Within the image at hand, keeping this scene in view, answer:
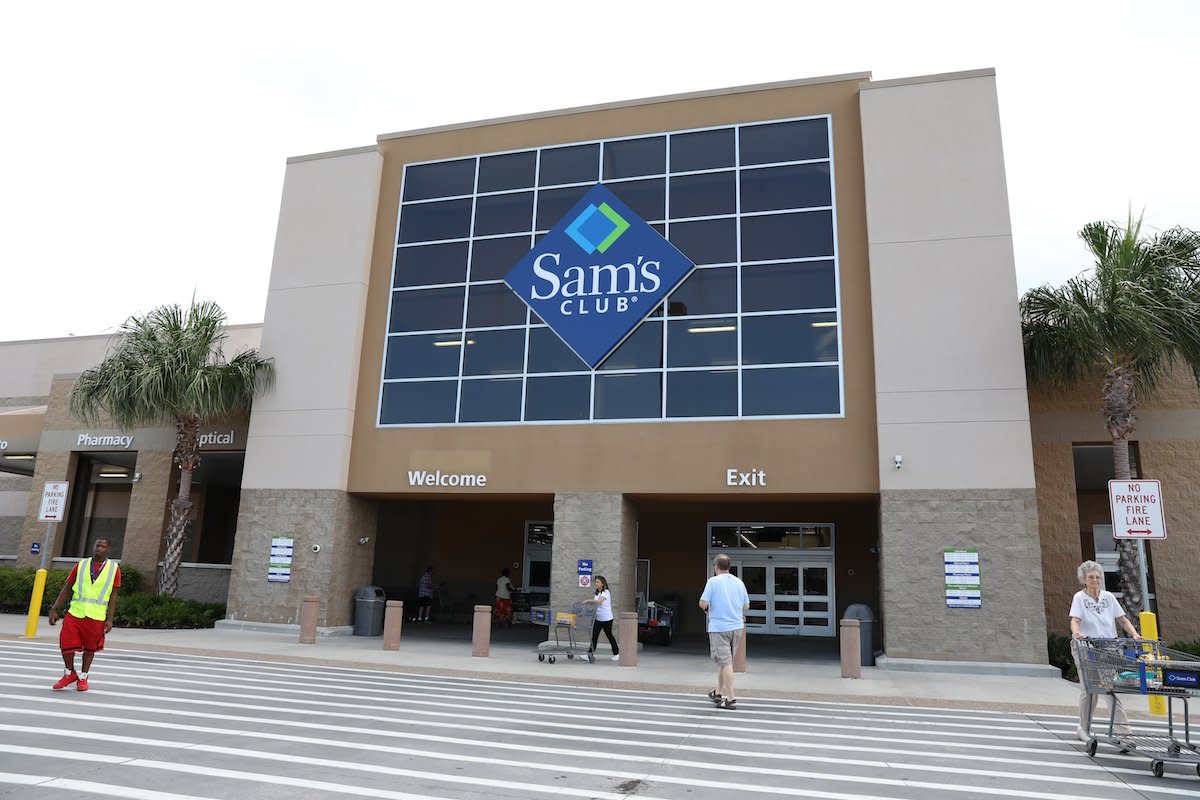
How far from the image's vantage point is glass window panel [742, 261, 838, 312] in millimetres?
17578

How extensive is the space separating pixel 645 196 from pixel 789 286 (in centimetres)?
404

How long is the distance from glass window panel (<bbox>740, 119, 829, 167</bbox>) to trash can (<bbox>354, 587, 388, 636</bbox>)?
43.5ft

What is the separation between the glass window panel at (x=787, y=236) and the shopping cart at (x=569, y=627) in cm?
831

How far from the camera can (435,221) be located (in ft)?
68.1

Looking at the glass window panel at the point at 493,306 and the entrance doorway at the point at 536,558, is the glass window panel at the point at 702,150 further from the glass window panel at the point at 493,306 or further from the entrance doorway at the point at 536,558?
the entrance doorway at the point at 536,558

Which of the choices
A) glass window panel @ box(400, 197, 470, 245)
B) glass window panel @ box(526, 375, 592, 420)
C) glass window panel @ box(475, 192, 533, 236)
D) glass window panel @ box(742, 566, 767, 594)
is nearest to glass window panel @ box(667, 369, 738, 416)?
glass window panel @ box(526, 375, 592, 420)

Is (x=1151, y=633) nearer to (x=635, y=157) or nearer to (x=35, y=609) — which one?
(x=635, y=157)

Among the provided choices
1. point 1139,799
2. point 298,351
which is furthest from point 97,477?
point 1139,799

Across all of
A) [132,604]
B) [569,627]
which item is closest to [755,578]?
[569,627]

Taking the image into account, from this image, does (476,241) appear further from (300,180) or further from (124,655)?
(124,655)

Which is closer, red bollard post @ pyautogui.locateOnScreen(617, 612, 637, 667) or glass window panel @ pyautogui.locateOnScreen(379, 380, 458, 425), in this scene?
red bollard post @ pyautogui.locateOnScreen(617, 612, 637, 667)

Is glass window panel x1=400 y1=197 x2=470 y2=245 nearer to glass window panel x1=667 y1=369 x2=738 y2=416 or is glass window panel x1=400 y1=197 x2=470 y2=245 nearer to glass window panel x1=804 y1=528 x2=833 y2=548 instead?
glass window panel x1=667 y1=369 x2=738 y2=416

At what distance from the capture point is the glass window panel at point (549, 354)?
1856cm

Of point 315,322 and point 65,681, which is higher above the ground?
point 315,322
